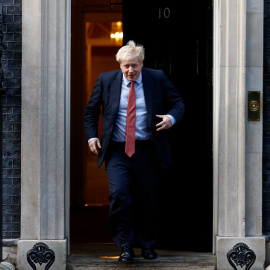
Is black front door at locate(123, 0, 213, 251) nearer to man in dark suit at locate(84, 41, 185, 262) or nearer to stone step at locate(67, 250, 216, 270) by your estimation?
stone step at locate(67, 250, 216, 270)

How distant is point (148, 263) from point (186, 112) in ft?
5.12

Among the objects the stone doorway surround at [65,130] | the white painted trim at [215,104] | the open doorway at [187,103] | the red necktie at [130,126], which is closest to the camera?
the red necktie at [130,126]

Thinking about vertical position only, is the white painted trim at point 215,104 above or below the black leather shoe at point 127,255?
above

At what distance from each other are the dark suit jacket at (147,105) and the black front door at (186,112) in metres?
0.70

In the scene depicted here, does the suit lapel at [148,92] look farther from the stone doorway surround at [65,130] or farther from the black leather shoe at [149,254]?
the black leather shoe at [149,254]

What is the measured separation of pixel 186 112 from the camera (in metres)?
6.48

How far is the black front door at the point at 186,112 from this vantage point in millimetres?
6410

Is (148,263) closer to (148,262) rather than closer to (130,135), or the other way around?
(148,262)

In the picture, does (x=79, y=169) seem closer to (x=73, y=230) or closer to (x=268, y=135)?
(x=73, y=230)

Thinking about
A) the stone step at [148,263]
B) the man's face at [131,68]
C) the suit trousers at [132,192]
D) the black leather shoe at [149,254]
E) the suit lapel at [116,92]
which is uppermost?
the man's face at [131,68]

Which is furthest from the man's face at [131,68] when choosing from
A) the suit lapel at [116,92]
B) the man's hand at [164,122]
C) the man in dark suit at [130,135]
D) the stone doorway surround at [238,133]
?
the stone doorway surround at [238,133]

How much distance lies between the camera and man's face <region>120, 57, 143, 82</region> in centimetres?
550

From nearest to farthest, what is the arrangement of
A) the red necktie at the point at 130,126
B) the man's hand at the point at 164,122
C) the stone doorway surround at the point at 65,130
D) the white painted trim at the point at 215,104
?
1. the man's hand at the point at 164,122
2. the red necktie at the point at 130,126
3. the stone doorway surround at the point at 65,130
4. the white painted trim at the point at 215,104

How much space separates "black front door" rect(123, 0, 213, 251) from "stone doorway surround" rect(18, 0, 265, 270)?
563 millimetres
